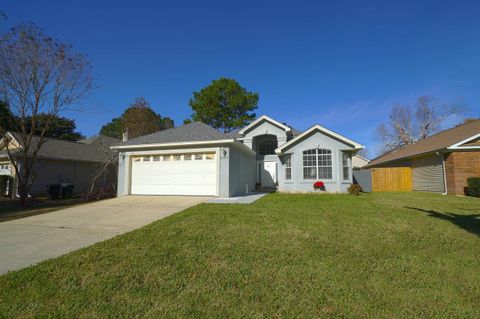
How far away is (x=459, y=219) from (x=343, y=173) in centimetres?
784

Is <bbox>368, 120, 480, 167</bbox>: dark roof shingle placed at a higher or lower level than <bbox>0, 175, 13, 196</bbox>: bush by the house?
higher

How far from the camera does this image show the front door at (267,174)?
60.2ft

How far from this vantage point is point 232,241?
518 centimetres

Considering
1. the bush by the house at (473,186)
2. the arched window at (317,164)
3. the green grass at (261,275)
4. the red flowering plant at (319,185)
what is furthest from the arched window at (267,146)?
the green grass at (261,275)

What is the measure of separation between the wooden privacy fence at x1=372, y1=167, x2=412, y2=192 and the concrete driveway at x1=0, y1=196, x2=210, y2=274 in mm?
15863

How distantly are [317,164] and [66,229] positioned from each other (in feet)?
43.4

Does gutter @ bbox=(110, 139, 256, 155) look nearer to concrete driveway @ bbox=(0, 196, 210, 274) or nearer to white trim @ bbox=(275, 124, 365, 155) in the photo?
concrete driveway @ bbox=(0, 196, 210, 274)

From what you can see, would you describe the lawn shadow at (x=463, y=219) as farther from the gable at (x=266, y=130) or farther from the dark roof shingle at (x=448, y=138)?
the gable at (x=266, y=130)

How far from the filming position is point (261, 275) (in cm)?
367

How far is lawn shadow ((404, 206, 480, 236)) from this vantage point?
20.4ft

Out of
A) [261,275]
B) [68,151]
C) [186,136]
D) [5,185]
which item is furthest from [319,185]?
[5,185]

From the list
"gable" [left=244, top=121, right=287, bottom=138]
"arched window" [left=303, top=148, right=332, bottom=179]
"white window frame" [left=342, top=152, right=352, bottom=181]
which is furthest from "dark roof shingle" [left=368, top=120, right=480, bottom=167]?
"gable" [left=244, top=121, right=287, bottom=138]

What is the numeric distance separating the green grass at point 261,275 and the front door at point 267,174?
39.7 feet

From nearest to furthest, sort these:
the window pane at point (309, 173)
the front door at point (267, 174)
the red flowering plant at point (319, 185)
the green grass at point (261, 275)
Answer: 1. the green grass at point (261, 275)
2. the red flowering plant at point (319, 185)
3. the window pane at point (309, 173)
4. the front door at point (267, 174)
